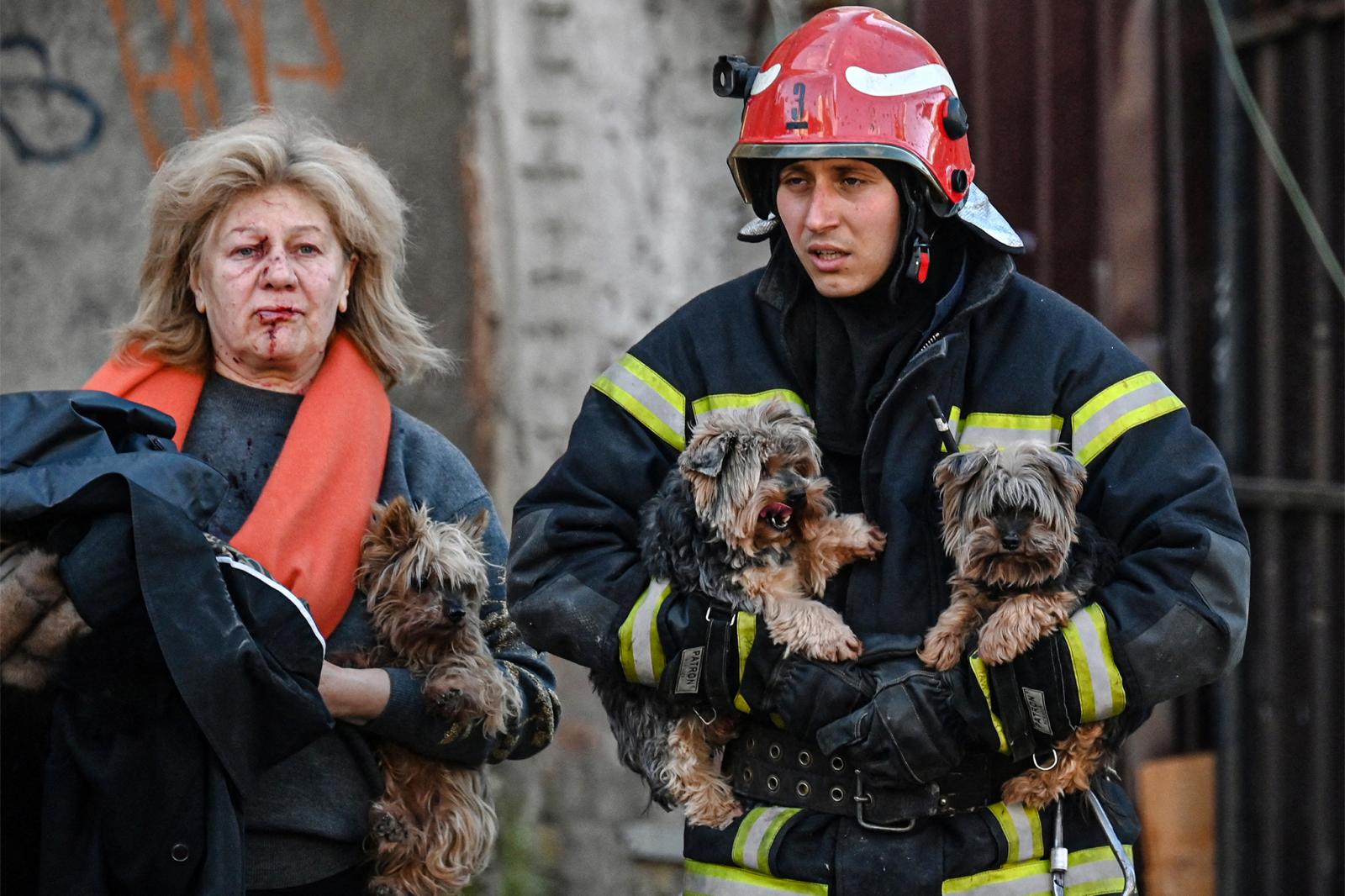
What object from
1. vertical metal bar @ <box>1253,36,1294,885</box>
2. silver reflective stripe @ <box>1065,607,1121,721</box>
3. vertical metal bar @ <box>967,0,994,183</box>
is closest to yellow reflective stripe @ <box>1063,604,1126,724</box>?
silver reflective stripe @ <box>1065,607,1121,721</box>

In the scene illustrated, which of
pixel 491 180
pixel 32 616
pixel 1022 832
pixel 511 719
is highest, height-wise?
pixel 491 180

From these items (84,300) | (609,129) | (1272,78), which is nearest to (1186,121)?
(1272,78)

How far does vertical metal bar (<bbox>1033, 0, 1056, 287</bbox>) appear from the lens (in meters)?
5.86

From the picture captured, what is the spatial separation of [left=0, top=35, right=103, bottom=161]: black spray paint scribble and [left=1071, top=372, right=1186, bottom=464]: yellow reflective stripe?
452 cm

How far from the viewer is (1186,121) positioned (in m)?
5.82

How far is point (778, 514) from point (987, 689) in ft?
1.73

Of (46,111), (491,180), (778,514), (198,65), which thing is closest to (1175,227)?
(491,180)

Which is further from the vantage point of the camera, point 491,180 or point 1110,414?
point 491,180

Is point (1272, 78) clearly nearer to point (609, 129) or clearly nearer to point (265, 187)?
point (609, 129)

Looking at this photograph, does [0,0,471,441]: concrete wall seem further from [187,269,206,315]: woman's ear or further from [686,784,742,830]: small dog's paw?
[686,784,742,830]: small dog's paw

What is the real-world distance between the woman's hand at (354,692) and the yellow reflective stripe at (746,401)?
0.88m

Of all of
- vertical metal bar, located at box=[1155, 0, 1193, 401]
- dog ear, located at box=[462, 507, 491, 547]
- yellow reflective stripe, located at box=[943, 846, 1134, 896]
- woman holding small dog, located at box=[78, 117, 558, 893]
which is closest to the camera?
yellow reflective stripe, located at box=[943, 846, 1134, 896]

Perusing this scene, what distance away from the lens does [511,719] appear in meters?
3.51

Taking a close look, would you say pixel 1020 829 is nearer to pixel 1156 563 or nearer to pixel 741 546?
pixel 1156 563
